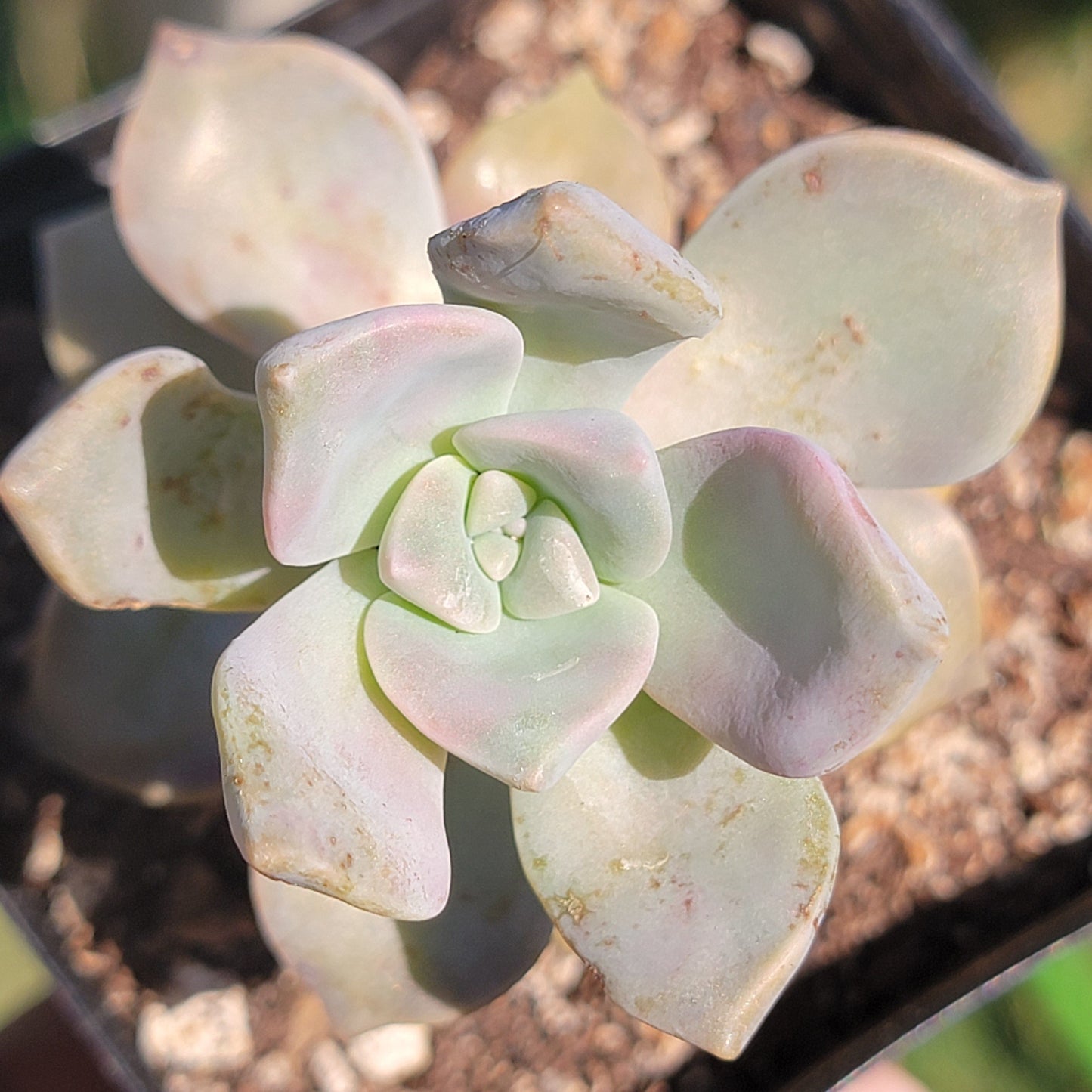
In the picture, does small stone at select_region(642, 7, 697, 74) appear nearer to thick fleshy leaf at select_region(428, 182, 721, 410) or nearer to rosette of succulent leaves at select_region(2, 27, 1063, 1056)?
rosette of succulent leaves at select_region(2, 27, 1063, 1056)

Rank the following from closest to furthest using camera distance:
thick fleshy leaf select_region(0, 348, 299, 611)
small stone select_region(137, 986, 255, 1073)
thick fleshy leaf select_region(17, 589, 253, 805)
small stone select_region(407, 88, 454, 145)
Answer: thick fleshy leaf select_region(0, 348, 299, 611)
thick fleshy leaf select_region(17, 589, 253, 805)
small stone select_region(137, 986, 255, 1073)
small stone select_region(407, 88, 454, 145)

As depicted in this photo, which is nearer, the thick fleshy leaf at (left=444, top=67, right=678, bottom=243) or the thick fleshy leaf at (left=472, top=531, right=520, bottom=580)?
the thick fleshy leaf at (left=472, top=531, right=520, bottom=580)

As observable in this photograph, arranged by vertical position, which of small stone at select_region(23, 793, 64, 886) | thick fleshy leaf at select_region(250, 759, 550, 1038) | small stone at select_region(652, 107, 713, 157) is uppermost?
small stone at select_region(652, 107, 713, 157)

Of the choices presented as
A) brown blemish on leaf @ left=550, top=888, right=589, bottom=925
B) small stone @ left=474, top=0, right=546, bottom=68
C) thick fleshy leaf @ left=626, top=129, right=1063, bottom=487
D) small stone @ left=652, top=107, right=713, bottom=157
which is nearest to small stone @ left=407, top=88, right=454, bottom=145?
small stone @ left=474, top=0, right=546, bottom=68

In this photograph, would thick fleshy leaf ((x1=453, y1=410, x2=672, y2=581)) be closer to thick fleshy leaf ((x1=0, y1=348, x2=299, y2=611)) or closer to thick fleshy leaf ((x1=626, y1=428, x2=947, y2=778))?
thick fleshy leaf ((x1=626, y1=428, x2=947, y2=778))

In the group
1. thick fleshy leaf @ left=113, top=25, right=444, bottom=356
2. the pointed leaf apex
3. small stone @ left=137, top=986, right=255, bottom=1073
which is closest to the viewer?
the pointed leaf apex

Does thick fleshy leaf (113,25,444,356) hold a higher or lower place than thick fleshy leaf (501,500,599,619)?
higher
